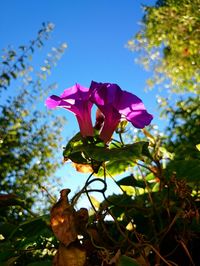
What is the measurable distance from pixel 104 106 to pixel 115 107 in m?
0.03

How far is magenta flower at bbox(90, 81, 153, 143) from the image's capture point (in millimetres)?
863

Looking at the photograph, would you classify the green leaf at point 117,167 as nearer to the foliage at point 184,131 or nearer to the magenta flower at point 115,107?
the magenta flower at point 115,107

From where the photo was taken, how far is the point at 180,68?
7871 mm

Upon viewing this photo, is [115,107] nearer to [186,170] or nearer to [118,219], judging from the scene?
[186,170]

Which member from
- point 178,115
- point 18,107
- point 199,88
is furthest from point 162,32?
point 18,107

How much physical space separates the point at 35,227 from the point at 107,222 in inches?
9.2

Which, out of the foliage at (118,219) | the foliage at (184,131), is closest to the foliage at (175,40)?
the foliage at (184,131)

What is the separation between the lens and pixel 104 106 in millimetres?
882

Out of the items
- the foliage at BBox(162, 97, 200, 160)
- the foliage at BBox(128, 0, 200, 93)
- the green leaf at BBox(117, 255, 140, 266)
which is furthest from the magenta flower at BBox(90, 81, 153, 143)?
the foliage at BBox(128, 0, 200, 93)

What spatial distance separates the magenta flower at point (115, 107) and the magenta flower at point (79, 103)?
32mm

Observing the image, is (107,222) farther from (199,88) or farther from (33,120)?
(199,88)

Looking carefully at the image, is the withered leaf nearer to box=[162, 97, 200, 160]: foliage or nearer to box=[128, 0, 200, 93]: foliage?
box=[162, 97, 200, 160]: foliage

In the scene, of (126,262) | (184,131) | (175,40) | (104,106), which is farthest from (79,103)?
(175,40)

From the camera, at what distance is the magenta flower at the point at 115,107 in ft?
2.83
